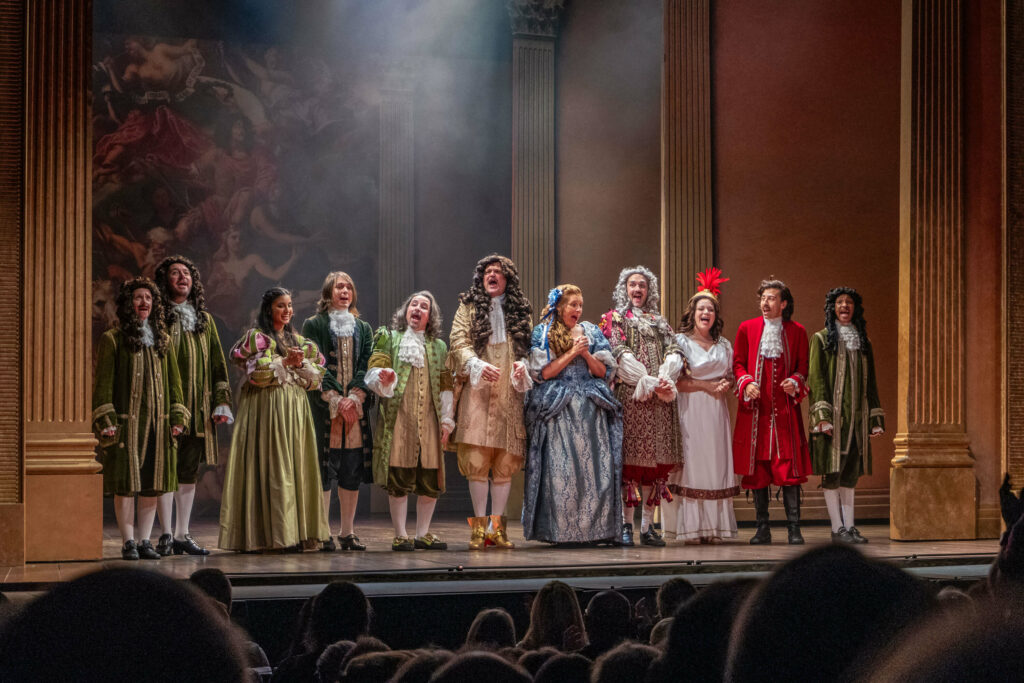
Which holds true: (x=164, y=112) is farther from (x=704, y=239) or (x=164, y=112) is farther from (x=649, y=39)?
(x=704, y=239)

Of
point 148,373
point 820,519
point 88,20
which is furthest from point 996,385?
point 88,20

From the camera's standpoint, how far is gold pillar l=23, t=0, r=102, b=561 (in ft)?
18.4

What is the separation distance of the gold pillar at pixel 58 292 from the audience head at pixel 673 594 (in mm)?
3806

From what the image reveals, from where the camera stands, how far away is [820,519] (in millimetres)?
8367

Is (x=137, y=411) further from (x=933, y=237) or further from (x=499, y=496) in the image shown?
(x=933, y=237)

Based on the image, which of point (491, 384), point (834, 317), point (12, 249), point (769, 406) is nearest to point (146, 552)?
point (12, 249)

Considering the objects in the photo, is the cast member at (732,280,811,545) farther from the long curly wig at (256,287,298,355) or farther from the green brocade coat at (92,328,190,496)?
the green brocade coat at (92,328,190,496)

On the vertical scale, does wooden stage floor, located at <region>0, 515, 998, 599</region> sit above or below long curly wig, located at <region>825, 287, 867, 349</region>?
below

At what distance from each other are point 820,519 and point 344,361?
13.2 ft

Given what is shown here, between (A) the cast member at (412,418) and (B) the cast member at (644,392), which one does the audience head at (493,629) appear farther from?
(B) the cast member at (644,392)

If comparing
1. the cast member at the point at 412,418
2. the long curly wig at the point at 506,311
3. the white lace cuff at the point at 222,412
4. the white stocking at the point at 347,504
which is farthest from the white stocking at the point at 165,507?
the long curly wig at the point at 506,311

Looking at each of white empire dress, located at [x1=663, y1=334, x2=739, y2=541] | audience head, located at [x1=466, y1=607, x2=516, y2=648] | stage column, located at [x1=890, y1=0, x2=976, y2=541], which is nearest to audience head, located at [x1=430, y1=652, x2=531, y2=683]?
audience head, located at [x1=466, y1=607, x2=516, y2=648]

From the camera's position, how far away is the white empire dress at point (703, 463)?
635 centimetres

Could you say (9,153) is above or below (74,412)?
above
